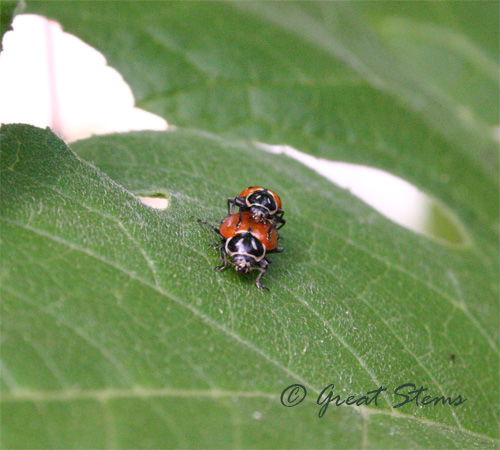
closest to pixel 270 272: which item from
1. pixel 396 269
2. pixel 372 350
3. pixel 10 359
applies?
pixel 372 350

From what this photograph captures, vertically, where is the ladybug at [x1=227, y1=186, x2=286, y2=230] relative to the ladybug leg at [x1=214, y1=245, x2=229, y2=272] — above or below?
above

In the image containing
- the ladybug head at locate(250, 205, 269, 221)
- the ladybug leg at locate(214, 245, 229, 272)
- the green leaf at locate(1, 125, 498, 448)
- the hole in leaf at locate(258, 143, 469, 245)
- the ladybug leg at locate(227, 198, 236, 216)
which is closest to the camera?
the green leaf at locate(1, 125, 498, 448)

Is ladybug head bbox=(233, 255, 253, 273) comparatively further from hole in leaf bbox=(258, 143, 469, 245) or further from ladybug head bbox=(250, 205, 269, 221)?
hole in leaf bbox=(258, 143, 469, 245)

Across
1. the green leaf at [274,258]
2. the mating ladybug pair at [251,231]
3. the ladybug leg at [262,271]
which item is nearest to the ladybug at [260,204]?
the mating ladybug pair at [251,231]

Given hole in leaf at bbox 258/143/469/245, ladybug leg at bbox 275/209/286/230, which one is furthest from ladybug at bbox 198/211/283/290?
hole in leaf at bbox 258/143/469/245

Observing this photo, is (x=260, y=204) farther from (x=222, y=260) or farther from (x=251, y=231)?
(x=222, y=260)

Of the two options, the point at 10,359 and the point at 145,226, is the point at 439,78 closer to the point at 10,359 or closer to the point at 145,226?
the point at 145,226
